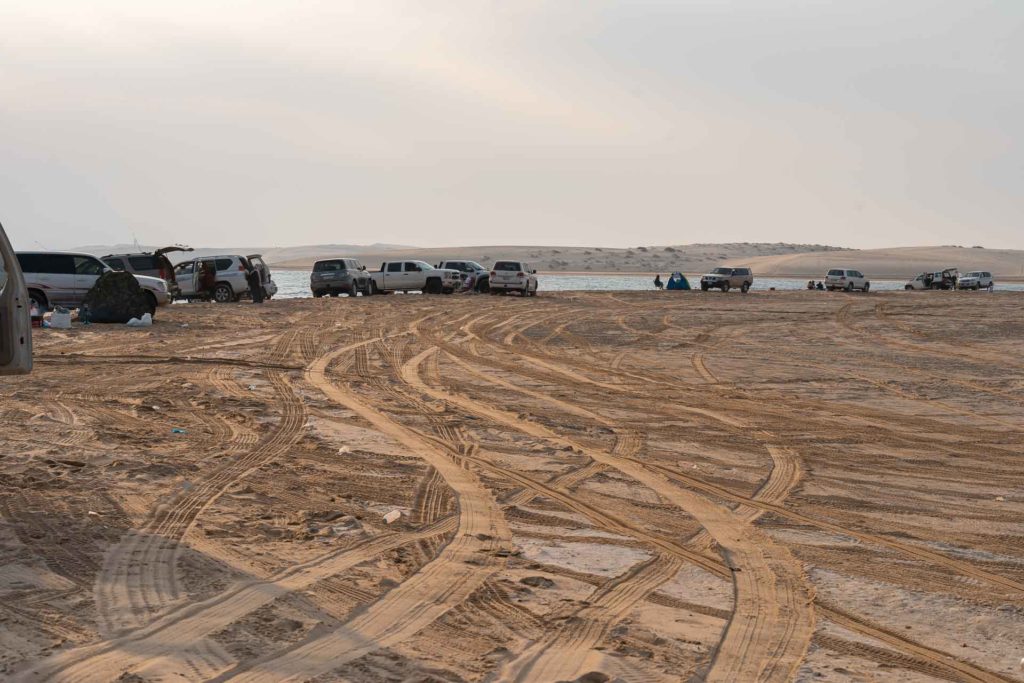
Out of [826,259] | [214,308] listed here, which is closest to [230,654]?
[214,308]

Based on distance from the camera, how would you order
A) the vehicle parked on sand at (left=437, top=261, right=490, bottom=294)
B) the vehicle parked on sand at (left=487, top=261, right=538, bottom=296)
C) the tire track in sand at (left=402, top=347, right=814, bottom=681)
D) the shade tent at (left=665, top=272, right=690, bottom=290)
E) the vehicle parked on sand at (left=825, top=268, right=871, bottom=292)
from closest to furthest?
the tire track in sand at (left=402, top=347, right=814, bottom=681) < the vehicle parked on sand at (left=487, top=261, right=538, bottom=296) < the vehicle parked on sand at (left=437, top=261, right=490, bottom=294) < the vehicle parked on sand at (left=825, top=268, right=871, bottom=292) < the shade tent at (left=665, top=272, right=690, bottom=290)

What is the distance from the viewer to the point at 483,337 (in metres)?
23.2

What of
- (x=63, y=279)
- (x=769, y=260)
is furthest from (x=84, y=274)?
(x=769, y=260)

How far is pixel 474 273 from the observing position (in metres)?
48.9

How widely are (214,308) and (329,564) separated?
2668cm

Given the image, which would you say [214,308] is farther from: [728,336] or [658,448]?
[658,448]

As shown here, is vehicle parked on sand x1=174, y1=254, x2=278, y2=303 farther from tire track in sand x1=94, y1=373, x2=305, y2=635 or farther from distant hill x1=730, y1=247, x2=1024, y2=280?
distant hill x1=730, y1=247, x2=1024, y2=280

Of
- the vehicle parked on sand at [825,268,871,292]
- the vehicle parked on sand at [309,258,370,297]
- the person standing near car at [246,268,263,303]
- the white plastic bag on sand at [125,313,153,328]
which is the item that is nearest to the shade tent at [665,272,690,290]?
the vehicle parked on sand at [825,268,871,292]

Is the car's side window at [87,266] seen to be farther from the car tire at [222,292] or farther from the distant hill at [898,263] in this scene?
the distant hill at [898,263]

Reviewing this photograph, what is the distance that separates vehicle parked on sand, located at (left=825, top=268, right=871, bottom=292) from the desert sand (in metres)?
45.8

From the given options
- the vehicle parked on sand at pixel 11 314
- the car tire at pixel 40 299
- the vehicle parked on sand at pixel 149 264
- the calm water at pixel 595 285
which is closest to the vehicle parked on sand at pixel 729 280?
the calm water at pixel 595 285

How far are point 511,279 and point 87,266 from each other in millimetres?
20185

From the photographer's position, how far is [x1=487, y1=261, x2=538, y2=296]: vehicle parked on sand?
44.4 meters

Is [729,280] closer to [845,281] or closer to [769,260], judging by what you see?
[845,281]
